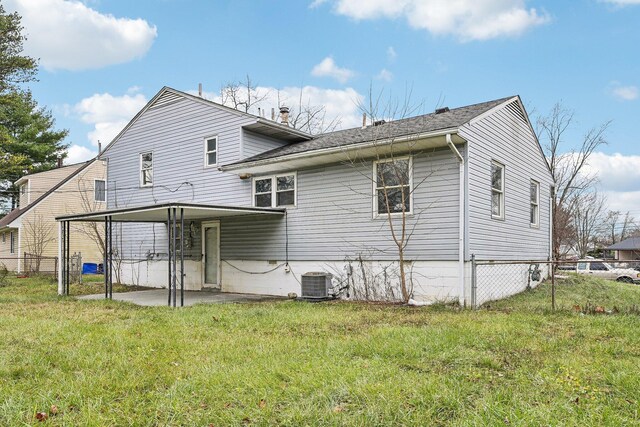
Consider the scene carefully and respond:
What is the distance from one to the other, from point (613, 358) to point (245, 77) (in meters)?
27.1

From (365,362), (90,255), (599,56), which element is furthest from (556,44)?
(90,255)

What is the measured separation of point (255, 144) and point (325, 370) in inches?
385

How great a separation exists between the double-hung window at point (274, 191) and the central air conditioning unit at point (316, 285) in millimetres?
2150

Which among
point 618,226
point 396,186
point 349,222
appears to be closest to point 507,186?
point 396,186

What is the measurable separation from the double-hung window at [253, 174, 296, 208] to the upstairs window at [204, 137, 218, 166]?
183cm

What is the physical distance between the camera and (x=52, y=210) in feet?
76.0

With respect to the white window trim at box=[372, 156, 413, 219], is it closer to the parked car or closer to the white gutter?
the white gutter

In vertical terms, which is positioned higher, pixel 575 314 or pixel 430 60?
pixel 430 60

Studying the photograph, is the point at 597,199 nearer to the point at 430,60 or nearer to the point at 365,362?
the point at 430,60

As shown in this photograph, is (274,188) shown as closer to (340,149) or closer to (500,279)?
(340,149)

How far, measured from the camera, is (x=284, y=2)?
14.6 m

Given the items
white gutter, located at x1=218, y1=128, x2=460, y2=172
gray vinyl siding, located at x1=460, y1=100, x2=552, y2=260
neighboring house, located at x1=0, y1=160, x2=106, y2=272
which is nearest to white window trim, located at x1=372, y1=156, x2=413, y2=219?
white gutter, located at x1=218, y1=128, x2=460, y2=172

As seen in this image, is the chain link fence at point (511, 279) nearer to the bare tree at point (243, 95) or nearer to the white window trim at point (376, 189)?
the white window trim at point (376, 189)

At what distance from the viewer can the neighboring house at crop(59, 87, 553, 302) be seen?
30.9ft
